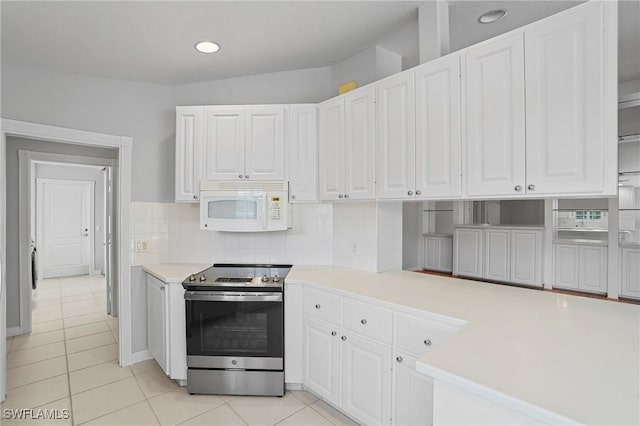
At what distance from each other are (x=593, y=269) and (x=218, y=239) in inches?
156

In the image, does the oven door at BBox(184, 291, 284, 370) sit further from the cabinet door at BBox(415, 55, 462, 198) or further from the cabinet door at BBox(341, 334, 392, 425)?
the cabinet door at BBox(415, 55, 462, 198)

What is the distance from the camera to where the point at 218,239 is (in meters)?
3.10

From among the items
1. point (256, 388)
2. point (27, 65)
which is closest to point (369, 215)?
point (256, 388)

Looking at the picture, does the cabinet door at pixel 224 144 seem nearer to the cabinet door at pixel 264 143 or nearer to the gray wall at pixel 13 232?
the cabinet door at pixel 264 143

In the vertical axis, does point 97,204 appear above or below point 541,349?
above

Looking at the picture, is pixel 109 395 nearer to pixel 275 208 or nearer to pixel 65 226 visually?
pixel 275 208

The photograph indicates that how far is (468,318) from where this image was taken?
1454 millimetres

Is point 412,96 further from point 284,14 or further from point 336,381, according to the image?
point 336,381

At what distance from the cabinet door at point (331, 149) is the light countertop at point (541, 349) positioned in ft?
2.97

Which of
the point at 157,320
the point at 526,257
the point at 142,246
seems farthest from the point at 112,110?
the point at 526,257

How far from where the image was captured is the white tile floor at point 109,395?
2.12m

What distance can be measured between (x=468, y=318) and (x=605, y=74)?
119cm

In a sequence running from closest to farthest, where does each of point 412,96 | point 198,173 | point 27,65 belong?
point 412,96
point 27,65
point 198,173

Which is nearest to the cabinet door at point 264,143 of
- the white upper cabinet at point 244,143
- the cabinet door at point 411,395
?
the white upper cabinet at point 244,143
